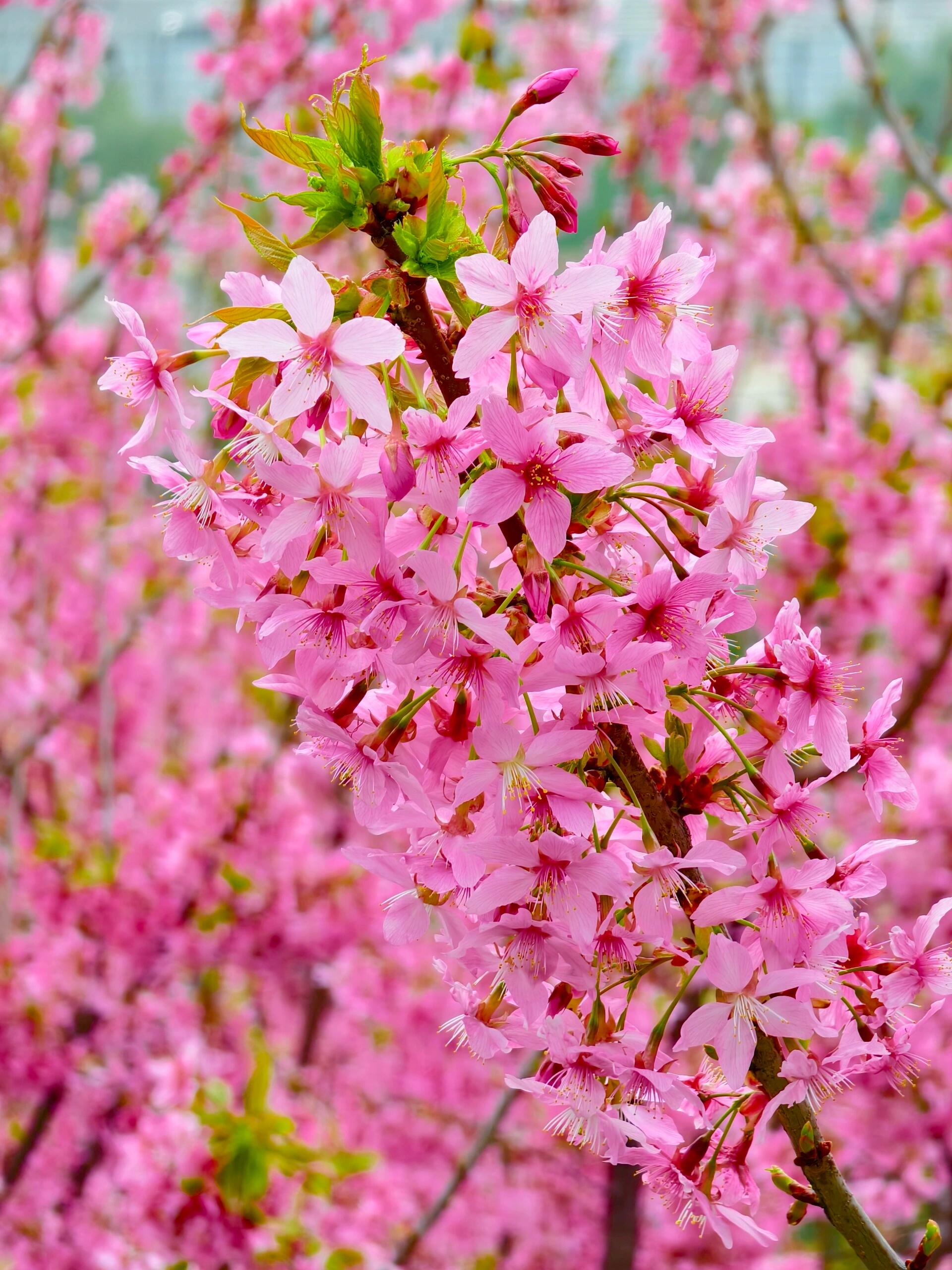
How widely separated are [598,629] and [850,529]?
3.41 meters

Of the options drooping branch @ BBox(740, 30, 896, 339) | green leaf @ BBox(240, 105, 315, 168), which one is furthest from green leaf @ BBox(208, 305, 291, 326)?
drooping branch @ BBox(740, 30, 896, 339)

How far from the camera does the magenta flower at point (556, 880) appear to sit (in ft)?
2.70

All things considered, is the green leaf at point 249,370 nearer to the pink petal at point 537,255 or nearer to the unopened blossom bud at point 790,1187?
the pink petal at point 537,255

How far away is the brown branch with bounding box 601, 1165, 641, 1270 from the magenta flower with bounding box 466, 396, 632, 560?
7.90 feet

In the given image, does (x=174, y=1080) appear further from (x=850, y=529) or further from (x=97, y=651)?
(x=97, y=651)

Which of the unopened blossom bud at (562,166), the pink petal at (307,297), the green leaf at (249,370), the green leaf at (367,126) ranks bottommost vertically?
the green leaf at (249,370)

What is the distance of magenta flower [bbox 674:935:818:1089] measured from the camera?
0.83m

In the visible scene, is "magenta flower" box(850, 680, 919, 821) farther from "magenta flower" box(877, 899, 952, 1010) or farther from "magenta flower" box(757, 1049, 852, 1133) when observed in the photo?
"magenta flower" box(757, 1049, 852, 1133)

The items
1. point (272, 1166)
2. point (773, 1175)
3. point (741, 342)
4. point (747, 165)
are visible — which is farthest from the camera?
point (747, 165)

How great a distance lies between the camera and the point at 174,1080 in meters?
3.09

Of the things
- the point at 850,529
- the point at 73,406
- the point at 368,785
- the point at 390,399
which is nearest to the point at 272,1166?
the point at 368,785

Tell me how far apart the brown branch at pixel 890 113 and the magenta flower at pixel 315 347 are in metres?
2.64

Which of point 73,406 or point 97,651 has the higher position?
point 73,406

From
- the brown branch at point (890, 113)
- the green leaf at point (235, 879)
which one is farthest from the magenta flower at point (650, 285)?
the green leaf at point (235, 879)
